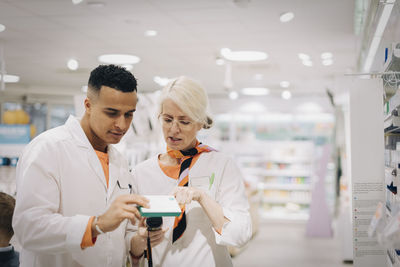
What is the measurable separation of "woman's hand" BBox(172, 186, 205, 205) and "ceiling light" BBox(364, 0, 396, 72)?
1.80m

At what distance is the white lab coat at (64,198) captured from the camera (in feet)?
4.76

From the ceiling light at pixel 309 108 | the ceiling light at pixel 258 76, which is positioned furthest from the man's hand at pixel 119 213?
A: the ceiling light at pixel 309 108

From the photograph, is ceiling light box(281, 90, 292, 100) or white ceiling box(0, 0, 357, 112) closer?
white ceiling box(0, 0, 357, 112)

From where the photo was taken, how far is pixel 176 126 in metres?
1.92

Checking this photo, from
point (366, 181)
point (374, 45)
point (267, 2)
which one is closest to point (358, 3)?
point (374, 45)

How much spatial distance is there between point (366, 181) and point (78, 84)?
917 cm

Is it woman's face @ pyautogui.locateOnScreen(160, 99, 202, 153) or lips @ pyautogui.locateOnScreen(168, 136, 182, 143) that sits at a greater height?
woman's face @ pyautogui.locateOnScreen(160, 99, 202, 153)

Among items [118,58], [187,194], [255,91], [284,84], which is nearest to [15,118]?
[118,58]

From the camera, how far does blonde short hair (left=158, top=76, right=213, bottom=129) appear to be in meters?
1.87

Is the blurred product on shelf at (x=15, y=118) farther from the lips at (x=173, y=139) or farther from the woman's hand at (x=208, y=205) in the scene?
the woman's hand at (x=208, y=205)

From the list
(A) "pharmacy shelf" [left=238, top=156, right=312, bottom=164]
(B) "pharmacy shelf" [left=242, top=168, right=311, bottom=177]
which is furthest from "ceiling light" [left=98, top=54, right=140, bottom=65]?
(A) "pharmacy shelf" [left=238, top=156, right=312, bottom=164]

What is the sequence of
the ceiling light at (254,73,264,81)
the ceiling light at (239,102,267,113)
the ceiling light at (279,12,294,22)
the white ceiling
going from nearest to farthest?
the white ceiling
the ceiling light at (279,12,294,22)
the ceiling light at (254,73,264,81)
the ceiling light at (239,102,267,113)

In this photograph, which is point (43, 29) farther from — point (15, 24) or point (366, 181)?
point (366, 181)

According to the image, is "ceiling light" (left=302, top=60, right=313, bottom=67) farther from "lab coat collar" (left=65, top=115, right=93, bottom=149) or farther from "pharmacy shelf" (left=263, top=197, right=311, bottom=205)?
"lab coat collar" (left=65, top=115, right=93, bottom=149)
